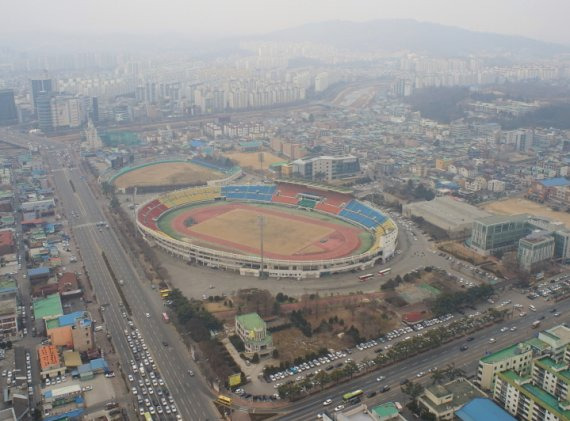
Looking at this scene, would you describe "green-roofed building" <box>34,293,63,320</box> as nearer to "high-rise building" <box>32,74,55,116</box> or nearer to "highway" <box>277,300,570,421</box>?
"highway" <box>277,300,570,421</box>

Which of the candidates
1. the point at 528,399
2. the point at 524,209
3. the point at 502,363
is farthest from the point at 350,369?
the point at 524,209

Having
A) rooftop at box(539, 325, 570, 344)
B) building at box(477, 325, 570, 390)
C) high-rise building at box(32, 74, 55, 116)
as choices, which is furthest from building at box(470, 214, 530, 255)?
high-rise building at box(32, 74, 55, 116)

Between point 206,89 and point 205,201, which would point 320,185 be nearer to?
point 205,201

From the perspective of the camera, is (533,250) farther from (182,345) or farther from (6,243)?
(6,243)

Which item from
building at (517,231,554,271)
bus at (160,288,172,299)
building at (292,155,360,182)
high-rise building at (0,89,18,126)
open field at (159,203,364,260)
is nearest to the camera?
bus at (160,288,172,299)

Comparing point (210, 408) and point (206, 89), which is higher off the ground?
point (206, 89)

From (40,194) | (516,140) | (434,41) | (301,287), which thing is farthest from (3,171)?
(434,41)
